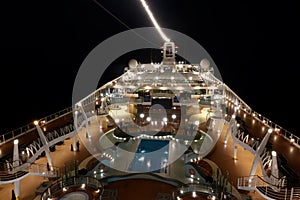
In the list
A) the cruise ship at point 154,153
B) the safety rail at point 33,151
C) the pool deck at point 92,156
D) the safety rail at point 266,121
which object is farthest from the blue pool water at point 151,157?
the safety rail at point 266,121

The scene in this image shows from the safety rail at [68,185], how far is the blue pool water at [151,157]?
2569mm

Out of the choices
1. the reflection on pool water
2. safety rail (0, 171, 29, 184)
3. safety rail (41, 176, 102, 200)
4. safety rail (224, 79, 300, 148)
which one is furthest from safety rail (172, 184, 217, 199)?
safety rail (224, 79, 300, 148)

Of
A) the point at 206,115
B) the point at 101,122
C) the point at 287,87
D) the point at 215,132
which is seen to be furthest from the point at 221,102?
the point at 287,87

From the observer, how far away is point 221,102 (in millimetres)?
18594

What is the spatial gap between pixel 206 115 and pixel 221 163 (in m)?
5.96

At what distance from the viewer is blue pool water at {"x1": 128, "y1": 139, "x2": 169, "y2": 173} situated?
11837 mm

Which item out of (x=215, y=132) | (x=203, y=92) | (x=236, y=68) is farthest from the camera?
(x=236, y=68)

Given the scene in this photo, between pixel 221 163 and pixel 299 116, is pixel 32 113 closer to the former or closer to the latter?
pixel 221 163

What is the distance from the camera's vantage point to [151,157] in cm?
1304

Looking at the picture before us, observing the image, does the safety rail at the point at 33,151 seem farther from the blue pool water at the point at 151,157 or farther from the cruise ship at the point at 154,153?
the blue pool water at the point at 151,157

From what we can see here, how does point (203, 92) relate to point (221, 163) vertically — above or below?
above

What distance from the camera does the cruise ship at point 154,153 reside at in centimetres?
916

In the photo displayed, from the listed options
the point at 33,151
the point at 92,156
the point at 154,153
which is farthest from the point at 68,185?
the point at 154,153

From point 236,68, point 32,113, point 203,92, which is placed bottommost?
point 32,113
